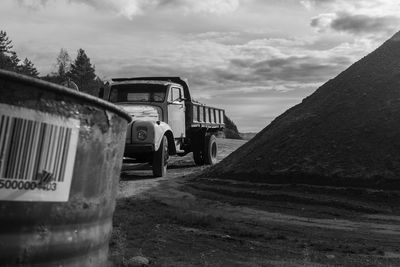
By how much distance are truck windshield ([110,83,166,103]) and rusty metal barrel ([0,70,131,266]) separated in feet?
37.7

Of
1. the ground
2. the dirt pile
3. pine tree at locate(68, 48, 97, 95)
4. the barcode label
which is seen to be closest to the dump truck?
the ground

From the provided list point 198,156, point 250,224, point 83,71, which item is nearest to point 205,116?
point 198,156

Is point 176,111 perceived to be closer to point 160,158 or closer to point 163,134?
point 163,134

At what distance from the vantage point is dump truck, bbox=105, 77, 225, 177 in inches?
458

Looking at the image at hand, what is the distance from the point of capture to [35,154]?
1.65m

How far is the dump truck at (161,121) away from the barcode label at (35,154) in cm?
971

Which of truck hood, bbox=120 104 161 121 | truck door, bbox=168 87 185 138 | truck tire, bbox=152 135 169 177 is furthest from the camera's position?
truck door, bbox=168 87 185 138

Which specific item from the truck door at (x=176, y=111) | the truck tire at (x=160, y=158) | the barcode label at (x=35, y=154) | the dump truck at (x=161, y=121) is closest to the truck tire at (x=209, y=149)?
the dump truck at (x=161, y=121)

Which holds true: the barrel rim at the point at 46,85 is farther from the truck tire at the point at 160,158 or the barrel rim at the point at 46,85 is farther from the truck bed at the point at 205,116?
the truck bed at the point at 205,116

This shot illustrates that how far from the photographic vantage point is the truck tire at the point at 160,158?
12.2 meters

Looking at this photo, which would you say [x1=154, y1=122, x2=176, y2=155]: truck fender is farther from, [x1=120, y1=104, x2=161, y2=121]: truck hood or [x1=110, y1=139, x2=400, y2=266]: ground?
[x1=110, y1=139, x2=400, y2=266]: ground

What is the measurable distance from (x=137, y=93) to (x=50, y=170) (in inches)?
470

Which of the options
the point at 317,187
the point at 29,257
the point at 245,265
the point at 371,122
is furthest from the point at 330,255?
the point at 371,122

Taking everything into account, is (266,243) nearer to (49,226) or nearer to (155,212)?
(155,212)
